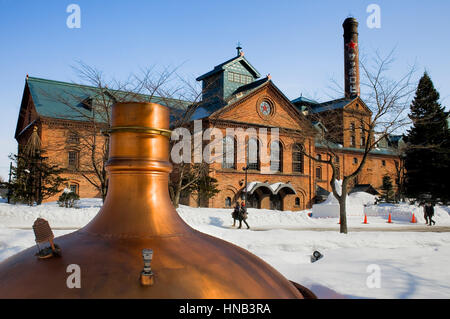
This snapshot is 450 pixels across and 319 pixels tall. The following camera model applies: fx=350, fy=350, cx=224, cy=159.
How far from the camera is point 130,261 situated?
1153 mm

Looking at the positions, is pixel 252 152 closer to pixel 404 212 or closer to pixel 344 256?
pixel 404 212

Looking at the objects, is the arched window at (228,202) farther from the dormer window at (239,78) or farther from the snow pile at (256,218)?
the dormer window at (239,78)

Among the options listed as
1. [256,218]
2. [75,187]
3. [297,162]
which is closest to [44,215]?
[256,218]

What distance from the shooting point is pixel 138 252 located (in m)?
1.19

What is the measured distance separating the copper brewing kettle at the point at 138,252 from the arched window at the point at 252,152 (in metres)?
31.3

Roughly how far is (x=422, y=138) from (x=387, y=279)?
36874mm

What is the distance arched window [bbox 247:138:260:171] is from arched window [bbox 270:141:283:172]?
1.77 meters

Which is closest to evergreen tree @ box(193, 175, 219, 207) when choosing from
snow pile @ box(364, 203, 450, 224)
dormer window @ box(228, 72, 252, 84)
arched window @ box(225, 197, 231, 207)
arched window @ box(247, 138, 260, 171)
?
arched window @ box(225, 197, 231, 207)

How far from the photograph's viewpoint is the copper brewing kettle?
3.61 ft

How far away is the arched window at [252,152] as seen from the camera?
3288cm

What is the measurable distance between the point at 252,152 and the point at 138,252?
1266 inches

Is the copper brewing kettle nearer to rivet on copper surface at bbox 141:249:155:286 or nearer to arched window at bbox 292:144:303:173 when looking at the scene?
rivet on copper surface at bbox 141:249:155:286

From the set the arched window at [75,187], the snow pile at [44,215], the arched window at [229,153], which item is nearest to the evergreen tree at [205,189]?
the arched window at [229,153]
